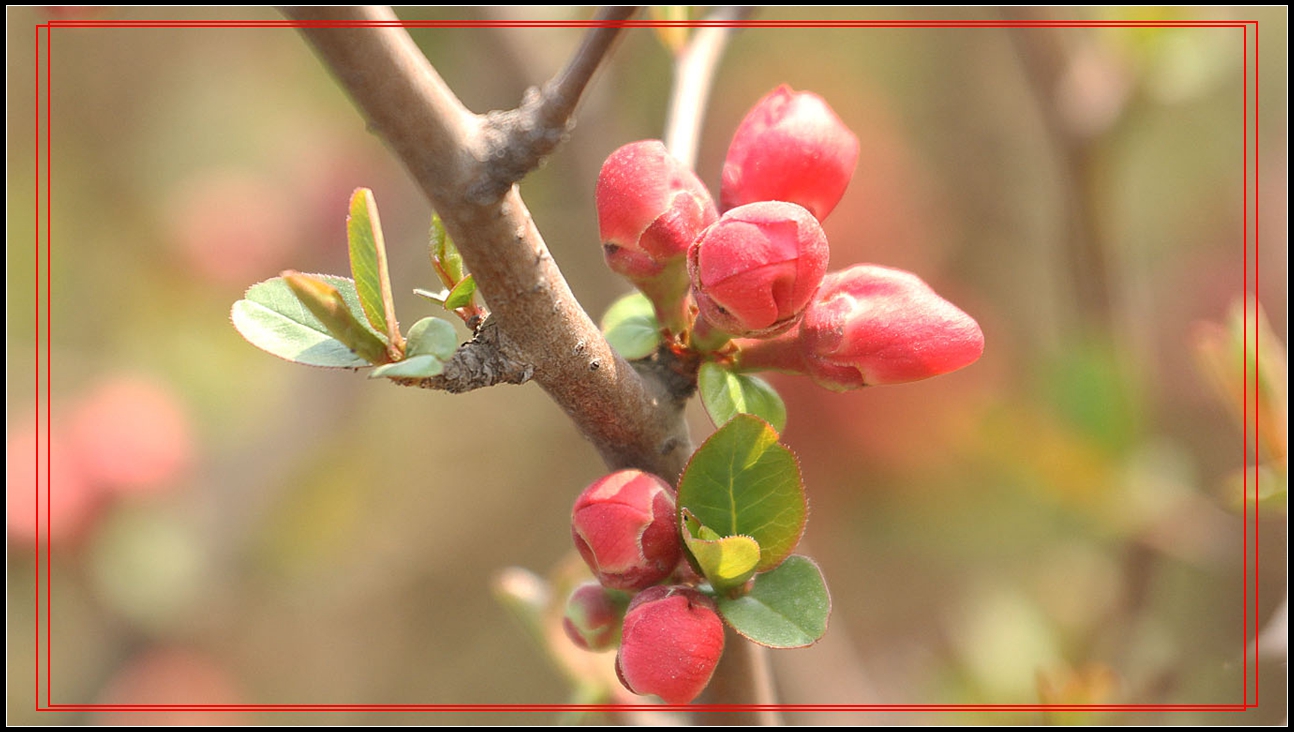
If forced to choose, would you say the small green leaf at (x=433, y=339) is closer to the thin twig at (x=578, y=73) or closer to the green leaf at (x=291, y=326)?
the green leaf at (x=291, y=326)

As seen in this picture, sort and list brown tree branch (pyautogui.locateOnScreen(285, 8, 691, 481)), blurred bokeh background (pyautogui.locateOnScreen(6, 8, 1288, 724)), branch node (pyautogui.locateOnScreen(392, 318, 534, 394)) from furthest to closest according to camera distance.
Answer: blurred bokeh background (pyautogui.locateOnScreen(6, 8, 1288, 724))
branch node (pyautogui.locateOnScreen(392, 318, 534, 394))
brown tree branch (pyautogui.locateOnScreen(285, 8, 691, 481))

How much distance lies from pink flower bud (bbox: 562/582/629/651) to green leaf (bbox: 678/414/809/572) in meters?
0.10

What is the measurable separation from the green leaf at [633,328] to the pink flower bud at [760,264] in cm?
9

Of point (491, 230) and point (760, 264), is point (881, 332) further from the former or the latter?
point (491, 230)

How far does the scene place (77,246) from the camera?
7.06 ft

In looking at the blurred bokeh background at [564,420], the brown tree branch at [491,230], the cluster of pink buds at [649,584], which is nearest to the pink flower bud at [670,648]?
the cluster of pink buds at [649,584]

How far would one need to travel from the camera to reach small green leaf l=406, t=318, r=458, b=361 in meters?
0.55

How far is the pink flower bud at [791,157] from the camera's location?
68cm

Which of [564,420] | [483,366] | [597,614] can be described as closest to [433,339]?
[483,366]

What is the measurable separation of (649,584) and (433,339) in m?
0.20

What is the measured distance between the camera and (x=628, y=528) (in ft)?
2.01

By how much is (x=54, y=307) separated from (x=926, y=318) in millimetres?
1960

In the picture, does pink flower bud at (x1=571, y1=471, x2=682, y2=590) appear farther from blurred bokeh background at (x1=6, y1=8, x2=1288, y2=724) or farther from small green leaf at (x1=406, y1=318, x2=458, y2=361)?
blurred bokeh background at (x1=6, y1=8, x2=1288, y2=724)

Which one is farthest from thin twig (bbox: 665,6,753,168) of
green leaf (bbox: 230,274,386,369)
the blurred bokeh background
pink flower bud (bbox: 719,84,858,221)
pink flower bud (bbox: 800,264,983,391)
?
the blurred bokeh background
